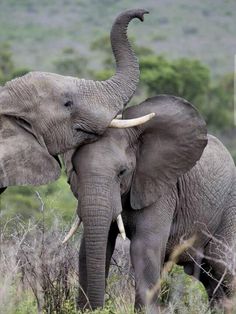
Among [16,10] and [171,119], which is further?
[16,10]

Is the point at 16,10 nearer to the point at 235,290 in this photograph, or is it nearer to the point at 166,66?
the point at 166,66

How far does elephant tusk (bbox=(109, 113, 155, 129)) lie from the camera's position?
7609 mm

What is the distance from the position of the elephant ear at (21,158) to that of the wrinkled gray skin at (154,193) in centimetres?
24

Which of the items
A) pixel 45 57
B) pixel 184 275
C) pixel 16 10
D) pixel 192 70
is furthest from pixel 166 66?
pixel 16 10

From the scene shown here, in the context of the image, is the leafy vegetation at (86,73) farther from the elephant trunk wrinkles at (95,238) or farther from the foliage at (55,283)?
the elephant trunk wrinkles at (95,238)

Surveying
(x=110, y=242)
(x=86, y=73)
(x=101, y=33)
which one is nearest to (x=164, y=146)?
(x=110, y=242)

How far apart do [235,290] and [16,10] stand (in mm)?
57794

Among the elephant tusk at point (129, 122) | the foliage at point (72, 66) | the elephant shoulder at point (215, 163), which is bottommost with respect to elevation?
the foliage at point (72, 66)

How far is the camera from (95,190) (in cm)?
744

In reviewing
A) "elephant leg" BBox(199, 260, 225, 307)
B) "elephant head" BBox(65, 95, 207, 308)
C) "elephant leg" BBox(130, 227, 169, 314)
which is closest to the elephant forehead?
"elephant head" BBox(65, 95, 207, 308)

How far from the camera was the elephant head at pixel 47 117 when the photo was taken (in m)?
7.25

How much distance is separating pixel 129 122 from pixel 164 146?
497 mm

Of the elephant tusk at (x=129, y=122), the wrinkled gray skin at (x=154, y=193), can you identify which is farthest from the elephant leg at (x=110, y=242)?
the elephant tusk at (x=129, y=122)

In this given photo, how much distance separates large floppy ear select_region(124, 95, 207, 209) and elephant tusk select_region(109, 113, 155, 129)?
0.08 m
